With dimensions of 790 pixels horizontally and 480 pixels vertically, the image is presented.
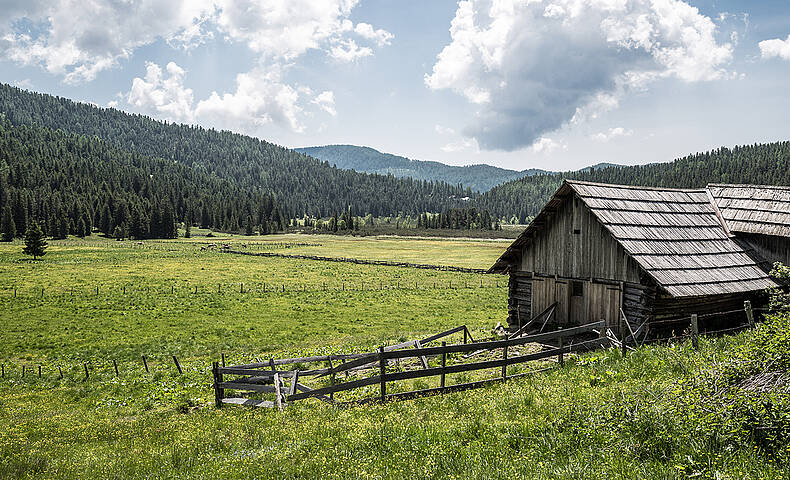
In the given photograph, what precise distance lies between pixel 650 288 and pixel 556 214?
5206 mm

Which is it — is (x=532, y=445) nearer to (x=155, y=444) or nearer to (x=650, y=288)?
(x=155, y=444)

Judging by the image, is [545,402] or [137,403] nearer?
[545,402]

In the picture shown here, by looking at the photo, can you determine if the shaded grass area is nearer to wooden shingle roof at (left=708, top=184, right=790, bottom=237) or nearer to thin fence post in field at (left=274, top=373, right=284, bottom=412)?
thin fence post in field at (left=274, top=373, right=284, bottom=412)

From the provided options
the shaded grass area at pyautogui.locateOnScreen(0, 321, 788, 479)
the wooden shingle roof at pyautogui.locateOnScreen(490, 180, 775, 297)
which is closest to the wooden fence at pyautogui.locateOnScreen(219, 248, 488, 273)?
the wooden shingle roof at pyautogui.locateOnScreen(490, 180, 775, 297)

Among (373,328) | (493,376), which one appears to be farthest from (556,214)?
(373,328)

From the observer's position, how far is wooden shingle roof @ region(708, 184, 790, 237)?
21750 mm

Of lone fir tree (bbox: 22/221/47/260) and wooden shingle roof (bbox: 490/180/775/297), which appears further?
lone fir tree (bbox: 22/221/47/260)

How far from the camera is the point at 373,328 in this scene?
29.7m

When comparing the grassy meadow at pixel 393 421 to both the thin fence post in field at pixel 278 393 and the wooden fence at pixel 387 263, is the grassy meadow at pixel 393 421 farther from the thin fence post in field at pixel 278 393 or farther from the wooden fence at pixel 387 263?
the wooden fence at pixel 387 263

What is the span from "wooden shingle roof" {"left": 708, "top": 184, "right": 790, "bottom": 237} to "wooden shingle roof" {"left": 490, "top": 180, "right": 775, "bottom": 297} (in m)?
0.73

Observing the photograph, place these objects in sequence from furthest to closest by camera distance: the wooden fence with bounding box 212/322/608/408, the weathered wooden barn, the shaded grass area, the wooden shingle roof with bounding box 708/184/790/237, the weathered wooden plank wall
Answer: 1. the wooden shingle roof with bounding box 708/184/790/237
2. the weathered wooden plank wall
3. the weathered wooden barn
4. the wooden fence with bounding box 212/322/608/408
5. the shaded grass area

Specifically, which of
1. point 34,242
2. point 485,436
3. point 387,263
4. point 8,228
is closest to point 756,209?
point 485,436

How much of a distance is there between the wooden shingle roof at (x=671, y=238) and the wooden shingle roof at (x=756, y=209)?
2.39 feet

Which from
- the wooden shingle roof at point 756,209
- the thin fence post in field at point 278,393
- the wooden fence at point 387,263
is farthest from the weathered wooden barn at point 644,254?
the wooden fence at point 387,263
